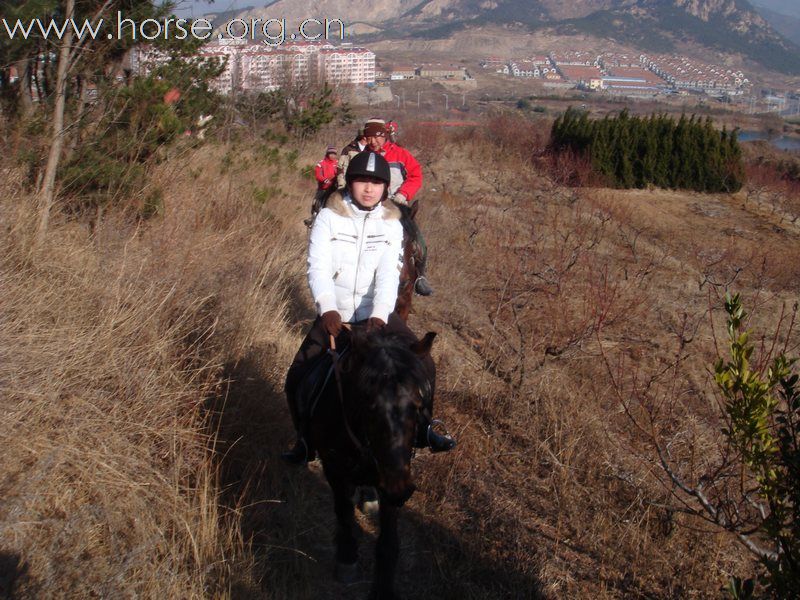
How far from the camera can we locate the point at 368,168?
4293 millimetres

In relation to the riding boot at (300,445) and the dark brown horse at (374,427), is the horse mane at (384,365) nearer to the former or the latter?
the dark brown horse at (374,427)

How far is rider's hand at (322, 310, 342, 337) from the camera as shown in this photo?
12.6ft

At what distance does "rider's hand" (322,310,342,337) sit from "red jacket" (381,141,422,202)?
14.0ft

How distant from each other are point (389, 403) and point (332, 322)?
801 mm

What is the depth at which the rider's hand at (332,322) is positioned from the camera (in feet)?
12.6

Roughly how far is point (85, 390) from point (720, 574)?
3770mm

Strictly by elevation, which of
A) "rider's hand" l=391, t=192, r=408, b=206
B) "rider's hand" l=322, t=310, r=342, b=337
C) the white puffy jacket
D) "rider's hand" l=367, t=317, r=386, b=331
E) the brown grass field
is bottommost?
the brown grass field

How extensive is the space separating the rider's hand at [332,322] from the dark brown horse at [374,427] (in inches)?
4.1

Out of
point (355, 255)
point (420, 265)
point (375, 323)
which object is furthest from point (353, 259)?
point (420, 265)

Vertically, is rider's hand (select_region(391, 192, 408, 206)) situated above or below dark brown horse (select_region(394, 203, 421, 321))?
above

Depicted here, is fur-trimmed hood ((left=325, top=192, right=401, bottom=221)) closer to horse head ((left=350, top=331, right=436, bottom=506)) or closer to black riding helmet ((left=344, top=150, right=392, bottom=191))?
black riding helmet ((left=344, top=150, right=392, bottom=191))

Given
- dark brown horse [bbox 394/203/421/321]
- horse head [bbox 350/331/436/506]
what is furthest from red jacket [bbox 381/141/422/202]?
horse head [bbox 350/331/436/506]

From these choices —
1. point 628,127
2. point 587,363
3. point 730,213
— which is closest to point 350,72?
point 628,127

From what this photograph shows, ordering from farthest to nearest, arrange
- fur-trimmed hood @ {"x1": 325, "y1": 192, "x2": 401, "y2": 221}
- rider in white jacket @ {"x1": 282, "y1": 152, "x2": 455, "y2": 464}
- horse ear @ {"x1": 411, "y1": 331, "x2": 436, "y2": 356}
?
1. fur-trimmed hood @ {"x1": 325, "y1": 192, "x2": 401, "y2": 221}
2. rider in white jacket @ {"x1": 282, "y1": 152, "x2": 455, "y2": 464}
3. horse ear @ {"x1": 411, "y1": 331, "x2": 436, "y2": 356}
